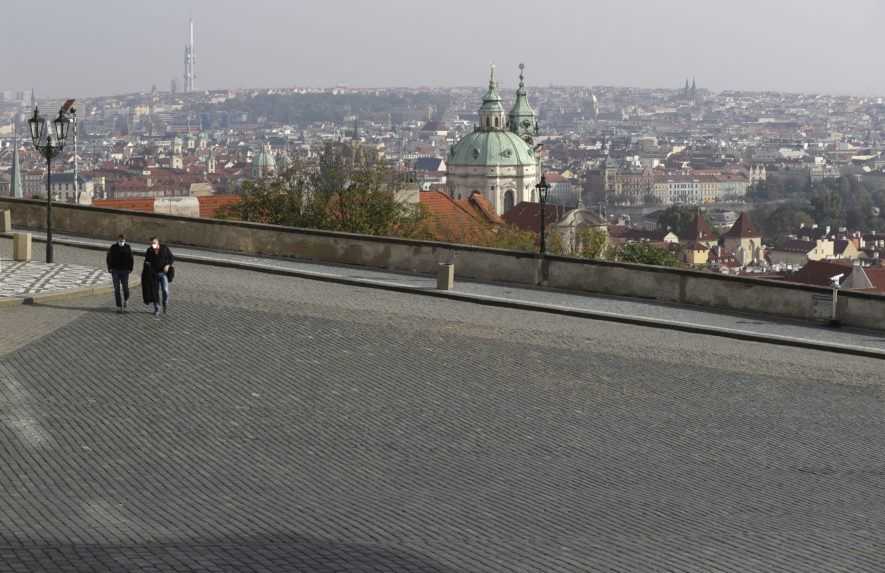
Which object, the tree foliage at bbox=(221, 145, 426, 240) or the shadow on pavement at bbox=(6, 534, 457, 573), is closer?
the shadow on pavement at bbox=(6, 534, 457, 573)

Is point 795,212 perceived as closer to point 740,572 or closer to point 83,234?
point 83,234

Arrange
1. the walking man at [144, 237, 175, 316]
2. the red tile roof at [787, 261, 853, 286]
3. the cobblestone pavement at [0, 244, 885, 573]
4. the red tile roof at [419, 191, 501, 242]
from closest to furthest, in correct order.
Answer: the cobblestone pavement at [0, 244, 885, 573]
the walking man at [144, 237, 175, 316]
the red tile roof at [419, 191, 501, 242]
the red tile roof at [787, 261, 853, 286]

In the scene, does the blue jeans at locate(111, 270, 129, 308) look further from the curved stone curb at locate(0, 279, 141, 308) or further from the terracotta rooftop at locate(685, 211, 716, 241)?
the terracotta rooftop at locate(685, 211, 716, 241)

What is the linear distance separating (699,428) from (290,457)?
166 inches

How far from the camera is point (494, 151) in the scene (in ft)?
486

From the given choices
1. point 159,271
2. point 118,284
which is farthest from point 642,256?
point 159,271

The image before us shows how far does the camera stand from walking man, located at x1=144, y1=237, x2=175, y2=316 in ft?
64.6

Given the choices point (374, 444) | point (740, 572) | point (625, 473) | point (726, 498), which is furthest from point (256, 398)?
point (740, 572)

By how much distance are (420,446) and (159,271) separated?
730 cm

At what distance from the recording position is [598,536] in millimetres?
10789

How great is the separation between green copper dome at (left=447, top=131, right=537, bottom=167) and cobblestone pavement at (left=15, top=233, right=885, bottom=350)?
122 m

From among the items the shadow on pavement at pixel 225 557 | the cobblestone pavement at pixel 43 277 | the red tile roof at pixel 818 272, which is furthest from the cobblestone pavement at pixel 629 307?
the red tile roof at pixel 818 272

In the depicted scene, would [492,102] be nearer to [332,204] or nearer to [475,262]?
[332,204]

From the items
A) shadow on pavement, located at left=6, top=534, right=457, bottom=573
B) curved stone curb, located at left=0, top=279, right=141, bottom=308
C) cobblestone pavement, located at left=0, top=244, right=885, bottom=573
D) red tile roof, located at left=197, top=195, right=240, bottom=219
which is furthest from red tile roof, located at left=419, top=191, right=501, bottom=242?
shadow on pavement, located at left=6, top=534, right=457, bottom=573
